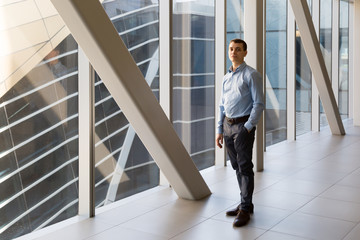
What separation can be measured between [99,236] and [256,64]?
3.64m

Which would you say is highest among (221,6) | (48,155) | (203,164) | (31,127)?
(221,6)

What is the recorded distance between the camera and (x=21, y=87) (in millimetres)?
4543

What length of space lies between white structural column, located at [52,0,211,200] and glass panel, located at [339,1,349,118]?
10.4 m

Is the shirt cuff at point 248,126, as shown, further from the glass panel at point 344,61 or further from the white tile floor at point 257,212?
the glass panel at point 344,61

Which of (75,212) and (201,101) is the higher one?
(201,101)

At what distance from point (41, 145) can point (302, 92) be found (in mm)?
8155

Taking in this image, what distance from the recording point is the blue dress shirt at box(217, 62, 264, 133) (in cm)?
446

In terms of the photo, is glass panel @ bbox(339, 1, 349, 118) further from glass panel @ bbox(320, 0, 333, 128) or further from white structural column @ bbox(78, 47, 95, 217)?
white structural column @ bbox(78, 47, 95, 217)

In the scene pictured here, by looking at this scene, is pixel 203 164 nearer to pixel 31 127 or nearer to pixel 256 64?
pixel 256 64

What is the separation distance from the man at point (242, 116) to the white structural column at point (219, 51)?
2695mm

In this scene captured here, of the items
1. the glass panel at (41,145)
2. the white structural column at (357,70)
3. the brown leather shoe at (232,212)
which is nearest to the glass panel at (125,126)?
the glass panel at (41,145)

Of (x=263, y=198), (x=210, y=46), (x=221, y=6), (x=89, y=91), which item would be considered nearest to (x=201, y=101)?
(x=210, y=46)

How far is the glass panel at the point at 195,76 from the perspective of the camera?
7363 millimetres

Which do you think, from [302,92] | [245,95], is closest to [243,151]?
[245,95]
